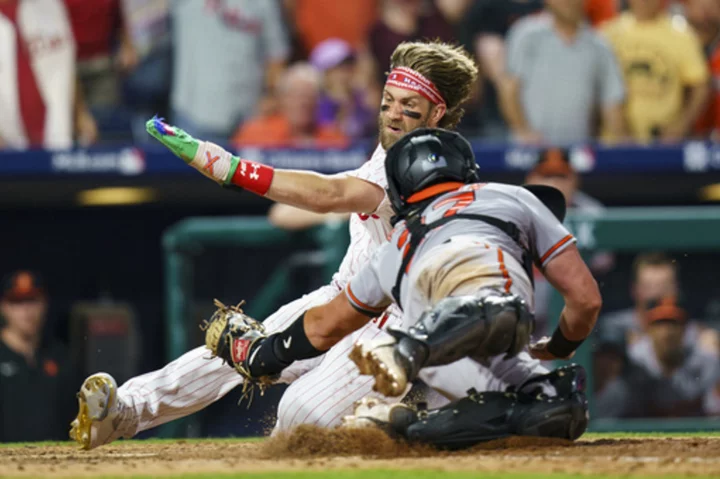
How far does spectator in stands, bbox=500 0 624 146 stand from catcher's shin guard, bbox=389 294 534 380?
486 centimetres

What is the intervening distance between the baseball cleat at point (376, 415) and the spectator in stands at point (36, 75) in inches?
182

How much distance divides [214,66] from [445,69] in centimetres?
404

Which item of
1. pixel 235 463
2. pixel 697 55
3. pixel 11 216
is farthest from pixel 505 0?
pixel 235 463

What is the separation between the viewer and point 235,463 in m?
4.37

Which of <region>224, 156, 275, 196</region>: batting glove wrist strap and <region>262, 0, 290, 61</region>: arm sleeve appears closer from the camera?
<region>224, 156, 275, 196</region>: batting glove wrist strap

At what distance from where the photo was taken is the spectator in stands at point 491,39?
9.43m

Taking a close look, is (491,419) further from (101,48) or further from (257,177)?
(101,48)

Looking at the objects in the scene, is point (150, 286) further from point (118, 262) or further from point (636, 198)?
point (636, 198)

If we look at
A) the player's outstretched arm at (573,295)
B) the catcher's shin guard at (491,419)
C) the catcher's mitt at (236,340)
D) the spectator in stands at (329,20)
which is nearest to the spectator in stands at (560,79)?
the spectator in stands at (329,20)

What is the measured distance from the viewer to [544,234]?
4.56 metres

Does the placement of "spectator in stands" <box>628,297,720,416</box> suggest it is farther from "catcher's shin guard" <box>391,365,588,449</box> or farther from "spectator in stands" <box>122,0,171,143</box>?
"catcher's shin guard" <box>391,365,588,449</box>

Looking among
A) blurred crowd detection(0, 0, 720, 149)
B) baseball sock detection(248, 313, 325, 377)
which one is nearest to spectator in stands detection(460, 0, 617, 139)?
blurred crowd detection(0, 0, 720, 149)

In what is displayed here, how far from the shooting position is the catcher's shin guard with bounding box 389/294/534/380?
412 centimetres

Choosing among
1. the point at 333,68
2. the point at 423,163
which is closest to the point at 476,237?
the point at 423,163
